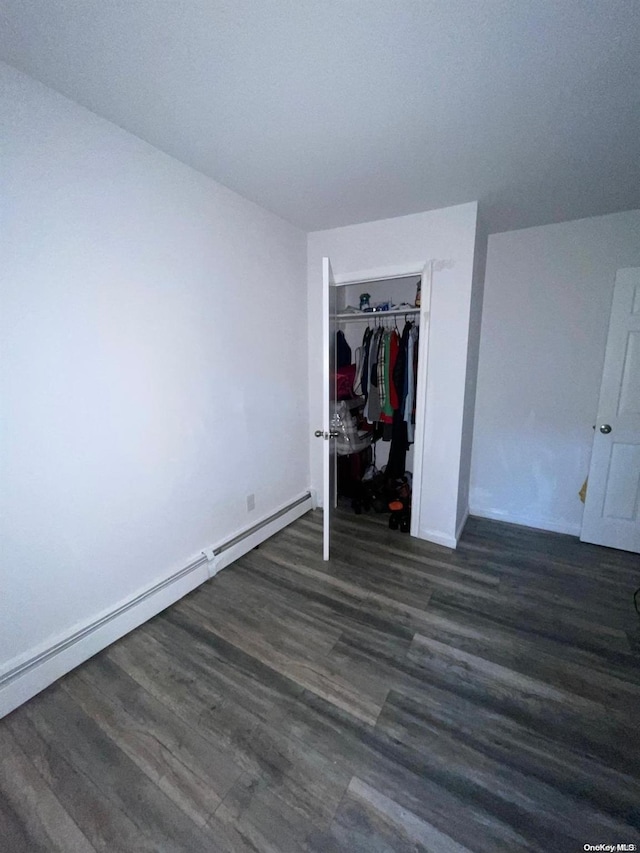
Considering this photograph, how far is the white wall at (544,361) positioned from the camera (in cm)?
248

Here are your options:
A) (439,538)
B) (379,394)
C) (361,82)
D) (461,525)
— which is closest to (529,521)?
(461,525)

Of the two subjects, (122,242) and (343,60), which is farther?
(122,242)

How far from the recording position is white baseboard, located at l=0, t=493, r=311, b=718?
4.56 feet

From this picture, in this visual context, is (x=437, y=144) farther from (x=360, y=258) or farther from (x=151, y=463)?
(x=151, y=463)

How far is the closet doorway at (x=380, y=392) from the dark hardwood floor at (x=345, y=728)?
81 cm

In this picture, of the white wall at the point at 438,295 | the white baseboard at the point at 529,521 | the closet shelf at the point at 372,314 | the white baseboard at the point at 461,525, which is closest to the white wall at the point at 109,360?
the white wall at the point at 438,295

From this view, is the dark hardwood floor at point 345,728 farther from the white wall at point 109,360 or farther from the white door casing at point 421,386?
the white door casing at point 421,386

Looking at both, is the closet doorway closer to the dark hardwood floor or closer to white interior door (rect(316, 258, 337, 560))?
white interior door (rect(316, 258, 337, 560))

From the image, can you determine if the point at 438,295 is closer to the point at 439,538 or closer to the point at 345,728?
the point at 439,538

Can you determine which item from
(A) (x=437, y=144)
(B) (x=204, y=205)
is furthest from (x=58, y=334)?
(A) (x=437, y=144)

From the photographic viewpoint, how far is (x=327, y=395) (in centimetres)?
225

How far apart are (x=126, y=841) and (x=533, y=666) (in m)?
1.72

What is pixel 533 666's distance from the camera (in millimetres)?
1578

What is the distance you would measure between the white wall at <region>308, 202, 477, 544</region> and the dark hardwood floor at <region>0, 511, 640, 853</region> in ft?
2.36
